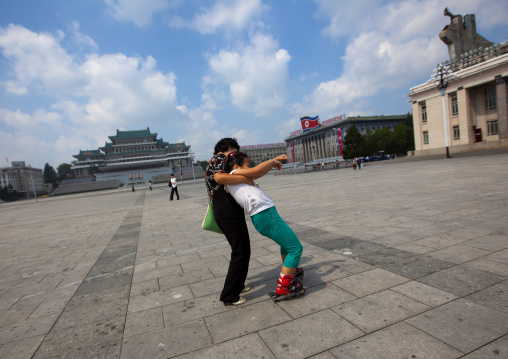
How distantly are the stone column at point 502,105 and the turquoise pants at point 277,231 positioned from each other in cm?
4102

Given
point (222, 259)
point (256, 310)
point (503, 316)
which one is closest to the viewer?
point (503, 316)

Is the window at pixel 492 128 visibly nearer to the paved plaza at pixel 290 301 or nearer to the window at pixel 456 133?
the window at pixel 456 133

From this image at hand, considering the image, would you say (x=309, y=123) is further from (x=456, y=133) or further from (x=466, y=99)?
(x=466, y=99)

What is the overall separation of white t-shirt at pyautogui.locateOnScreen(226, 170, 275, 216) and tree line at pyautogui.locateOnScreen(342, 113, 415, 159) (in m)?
67.2

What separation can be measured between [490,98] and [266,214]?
1751 inches

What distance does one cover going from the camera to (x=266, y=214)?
2.76 metres

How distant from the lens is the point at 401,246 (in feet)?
13.9

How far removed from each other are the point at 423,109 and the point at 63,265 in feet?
159

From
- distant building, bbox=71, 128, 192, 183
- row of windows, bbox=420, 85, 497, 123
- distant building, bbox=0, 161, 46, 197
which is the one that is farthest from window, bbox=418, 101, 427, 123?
distant building, bbox=0, 161, 46, 197

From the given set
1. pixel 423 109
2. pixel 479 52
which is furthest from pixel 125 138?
pixel 479 52

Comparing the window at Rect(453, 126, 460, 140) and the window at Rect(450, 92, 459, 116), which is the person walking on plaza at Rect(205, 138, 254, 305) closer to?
the window at Rect(453, 126, 460, 140)

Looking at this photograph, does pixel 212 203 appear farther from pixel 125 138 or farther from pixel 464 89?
pixel 125 138

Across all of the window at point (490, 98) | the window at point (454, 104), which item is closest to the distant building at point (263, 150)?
the window at point (454, 104)

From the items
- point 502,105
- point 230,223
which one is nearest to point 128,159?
point 502,105
